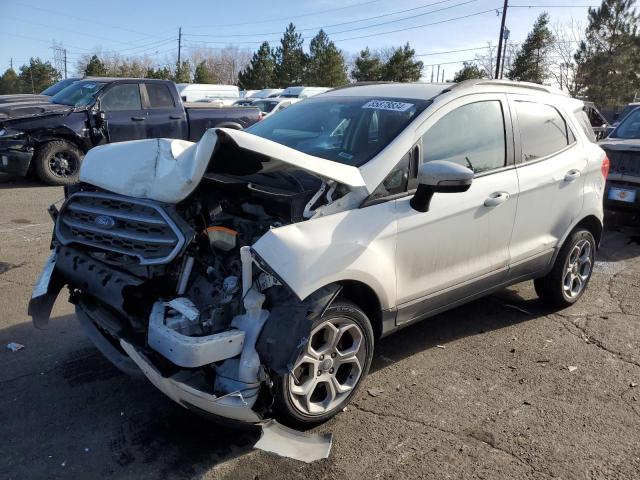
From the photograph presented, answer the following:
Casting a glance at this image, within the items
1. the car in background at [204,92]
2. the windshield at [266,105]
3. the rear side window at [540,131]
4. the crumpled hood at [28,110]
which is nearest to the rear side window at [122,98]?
the crumpled hood at [28,110]

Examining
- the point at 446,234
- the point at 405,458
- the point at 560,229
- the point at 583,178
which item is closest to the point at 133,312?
the point at 405,458

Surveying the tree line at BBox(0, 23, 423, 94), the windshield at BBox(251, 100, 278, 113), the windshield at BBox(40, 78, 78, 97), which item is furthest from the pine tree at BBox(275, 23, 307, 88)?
the windshield at BBox(40, 78, 78, 97)

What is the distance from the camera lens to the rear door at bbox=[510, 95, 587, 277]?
13.1 feet

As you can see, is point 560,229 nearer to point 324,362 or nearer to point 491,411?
point 491,411

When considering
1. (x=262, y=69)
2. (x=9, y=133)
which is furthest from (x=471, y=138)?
(x=262, y=69)

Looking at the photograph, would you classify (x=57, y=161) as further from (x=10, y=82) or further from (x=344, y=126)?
(x=10, y=82)

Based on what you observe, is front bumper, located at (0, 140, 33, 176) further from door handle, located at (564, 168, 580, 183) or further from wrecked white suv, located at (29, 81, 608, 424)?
door handle, located at (564, 168, 580, 183)

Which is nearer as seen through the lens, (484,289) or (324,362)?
(324,362)

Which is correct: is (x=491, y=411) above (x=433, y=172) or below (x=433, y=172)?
below

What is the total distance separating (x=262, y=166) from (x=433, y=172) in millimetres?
1020

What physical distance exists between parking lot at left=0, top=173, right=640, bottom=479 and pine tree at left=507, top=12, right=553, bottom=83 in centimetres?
3897

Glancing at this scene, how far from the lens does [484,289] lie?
3.88 metres

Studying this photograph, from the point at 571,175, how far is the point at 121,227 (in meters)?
3.54

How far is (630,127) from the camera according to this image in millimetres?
8414
